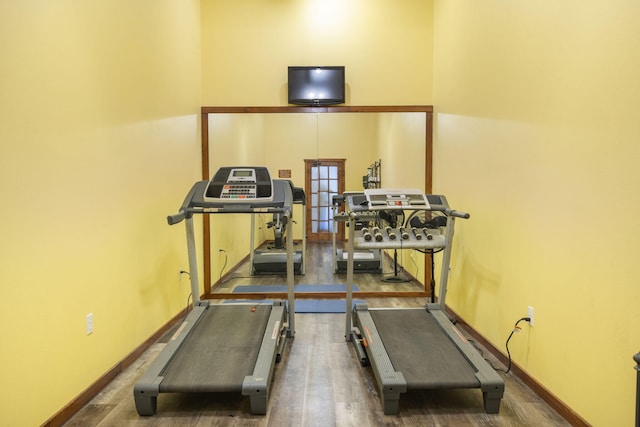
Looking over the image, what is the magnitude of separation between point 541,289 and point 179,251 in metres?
3.15

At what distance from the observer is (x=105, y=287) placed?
9.02 feet

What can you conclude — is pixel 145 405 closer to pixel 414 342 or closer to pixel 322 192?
pixel 414 342

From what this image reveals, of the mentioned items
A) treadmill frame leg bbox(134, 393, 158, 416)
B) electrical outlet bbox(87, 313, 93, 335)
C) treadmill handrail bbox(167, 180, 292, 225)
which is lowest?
treadmill frame leg bbox(134, 393, 158, 416)

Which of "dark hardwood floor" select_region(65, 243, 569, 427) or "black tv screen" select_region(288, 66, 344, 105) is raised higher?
"black tv screen" select_region(288, 66, 344, 105)

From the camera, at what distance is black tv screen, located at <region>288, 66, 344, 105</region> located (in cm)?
468

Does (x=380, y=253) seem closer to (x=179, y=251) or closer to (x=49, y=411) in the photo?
(x=179, y=251)

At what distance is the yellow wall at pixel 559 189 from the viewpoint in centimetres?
192

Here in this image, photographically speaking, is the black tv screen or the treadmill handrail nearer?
the treadmill handrail

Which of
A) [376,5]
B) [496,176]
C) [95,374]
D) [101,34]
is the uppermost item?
[376,5]

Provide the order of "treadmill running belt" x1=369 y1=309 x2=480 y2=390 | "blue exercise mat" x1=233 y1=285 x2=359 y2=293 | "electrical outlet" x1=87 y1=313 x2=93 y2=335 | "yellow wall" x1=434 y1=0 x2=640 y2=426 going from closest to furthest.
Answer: "yellow wall" x1=434 y1=0 x2=640 y2=426 < "treadmill running belt" x1=369 y1=309 x2=480 y2=390 < "electrical outlet" x1=87 y1=313 x2=93 y2=335 < "blue exercise mat" x1=233 y1=285 x2=359 y2=293

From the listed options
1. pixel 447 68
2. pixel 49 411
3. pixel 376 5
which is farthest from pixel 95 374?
pixel 376 5

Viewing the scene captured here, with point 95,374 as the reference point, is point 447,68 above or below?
above

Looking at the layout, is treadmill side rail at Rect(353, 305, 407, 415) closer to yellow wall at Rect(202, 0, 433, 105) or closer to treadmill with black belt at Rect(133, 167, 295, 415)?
treadmill with black belt at Rect(133, 167, 295, 415)

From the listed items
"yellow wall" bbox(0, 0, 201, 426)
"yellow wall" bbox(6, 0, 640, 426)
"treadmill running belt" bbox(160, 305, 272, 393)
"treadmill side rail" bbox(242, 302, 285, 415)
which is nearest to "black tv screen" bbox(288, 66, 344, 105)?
"yellow wall" bbox(6, 0, 640, 426)
